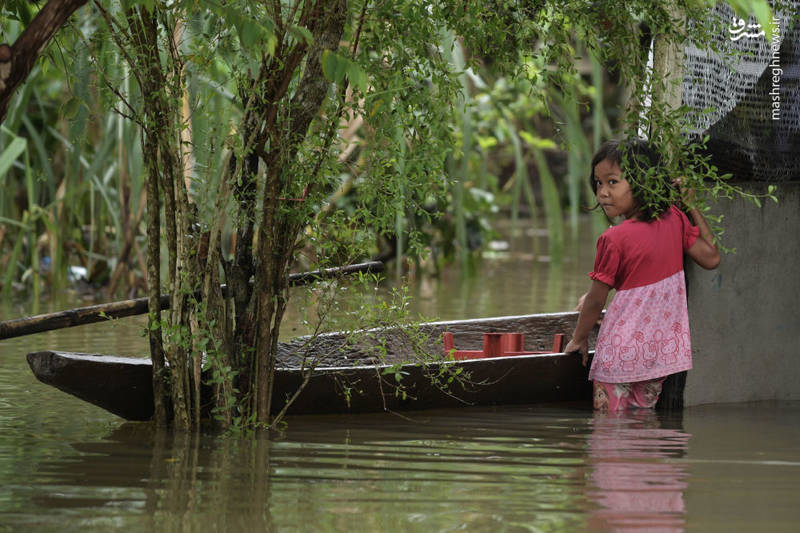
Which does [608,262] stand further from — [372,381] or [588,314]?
[372,381]

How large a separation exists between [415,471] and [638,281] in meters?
1.59

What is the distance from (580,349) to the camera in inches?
212

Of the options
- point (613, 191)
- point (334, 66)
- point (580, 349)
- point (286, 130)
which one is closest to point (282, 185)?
point (286, 130)

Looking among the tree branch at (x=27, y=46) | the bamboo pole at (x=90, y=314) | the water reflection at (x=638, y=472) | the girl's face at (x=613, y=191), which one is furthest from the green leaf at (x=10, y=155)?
the tree branch at (x=27, y=46)

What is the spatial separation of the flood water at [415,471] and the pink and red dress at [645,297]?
252mm

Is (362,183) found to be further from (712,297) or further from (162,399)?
(712,297)

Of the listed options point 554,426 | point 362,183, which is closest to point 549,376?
point 554,426

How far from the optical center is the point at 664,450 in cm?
440

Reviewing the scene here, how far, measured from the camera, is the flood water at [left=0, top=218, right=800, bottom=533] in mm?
3334

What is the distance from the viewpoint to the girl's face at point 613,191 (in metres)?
4.97

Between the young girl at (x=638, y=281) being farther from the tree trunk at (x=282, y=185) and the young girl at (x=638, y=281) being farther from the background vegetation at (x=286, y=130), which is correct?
the tree trunk at (x=282, y=185)

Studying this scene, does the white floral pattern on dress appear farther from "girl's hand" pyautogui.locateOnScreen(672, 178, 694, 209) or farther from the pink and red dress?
"girl's hand" pyautogui.locateOnScreen(672, 178, 694, 209)

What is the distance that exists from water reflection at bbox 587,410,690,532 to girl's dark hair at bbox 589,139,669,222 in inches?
35.0

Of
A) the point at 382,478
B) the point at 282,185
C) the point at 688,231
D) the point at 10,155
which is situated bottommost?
the point at 382,478
